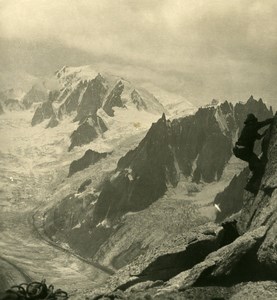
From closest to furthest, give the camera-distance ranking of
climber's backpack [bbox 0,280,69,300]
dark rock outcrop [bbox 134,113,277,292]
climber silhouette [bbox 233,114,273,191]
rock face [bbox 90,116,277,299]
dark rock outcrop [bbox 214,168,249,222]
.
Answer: climber's backpack [bbox 0,280,69,300]
rock face [bbox 90,116,277,299]
dark rock outcrop [bbox 134,113,277,292]
climber silhouette [bbox 233,114,273,191]
dark rock outcrop [bbox 214,168,249,222]

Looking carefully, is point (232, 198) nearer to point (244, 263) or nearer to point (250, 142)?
point (250, 142)

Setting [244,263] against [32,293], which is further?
[244,263]

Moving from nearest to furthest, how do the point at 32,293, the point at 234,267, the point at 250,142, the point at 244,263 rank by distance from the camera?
the point at 32,293
the point at 234,267
the point at 244,263
the point at 250,142

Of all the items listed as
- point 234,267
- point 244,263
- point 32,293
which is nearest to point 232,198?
point 244,263

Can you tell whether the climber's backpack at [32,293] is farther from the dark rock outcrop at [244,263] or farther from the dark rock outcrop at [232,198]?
the dark rock outcrop at [232,198]

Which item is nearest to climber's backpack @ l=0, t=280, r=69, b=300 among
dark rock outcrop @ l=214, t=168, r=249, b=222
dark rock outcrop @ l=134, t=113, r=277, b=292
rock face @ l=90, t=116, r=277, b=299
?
rock face @ l=90, t=116, r=277, b=299

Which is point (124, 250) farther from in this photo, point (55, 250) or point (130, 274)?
point (130, 274)

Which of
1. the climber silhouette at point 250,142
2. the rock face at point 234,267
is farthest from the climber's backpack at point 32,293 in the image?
the climber silhouette at point 250,142

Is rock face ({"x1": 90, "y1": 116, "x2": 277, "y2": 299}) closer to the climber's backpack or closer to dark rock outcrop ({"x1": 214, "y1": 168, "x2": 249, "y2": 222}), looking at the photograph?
the climber's backpack
